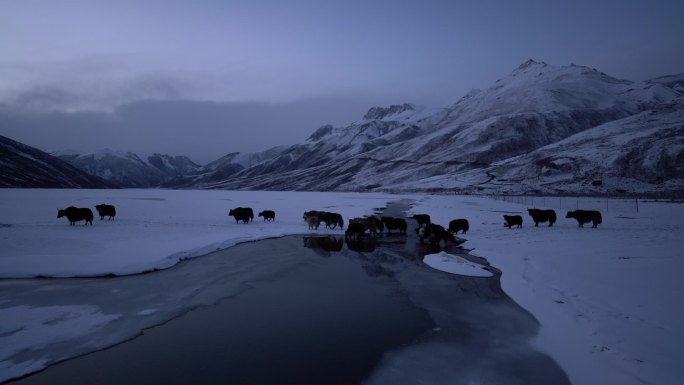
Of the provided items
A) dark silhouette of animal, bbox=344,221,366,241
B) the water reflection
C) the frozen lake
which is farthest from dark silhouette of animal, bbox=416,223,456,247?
the frozen lake

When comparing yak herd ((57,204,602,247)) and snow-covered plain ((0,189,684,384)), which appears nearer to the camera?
snow-covered plain ((0,189,684,384))

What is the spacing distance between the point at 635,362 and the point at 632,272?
6124 mm

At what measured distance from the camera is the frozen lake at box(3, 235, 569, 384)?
6684 mm

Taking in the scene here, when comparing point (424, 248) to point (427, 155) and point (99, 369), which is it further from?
point (427, 155)

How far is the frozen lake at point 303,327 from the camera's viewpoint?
6684 millimetres

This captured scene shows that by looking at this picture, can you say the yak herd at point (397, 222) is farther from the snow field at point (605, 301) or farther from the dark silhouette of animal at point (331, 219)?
the snow field at point (605, 301)

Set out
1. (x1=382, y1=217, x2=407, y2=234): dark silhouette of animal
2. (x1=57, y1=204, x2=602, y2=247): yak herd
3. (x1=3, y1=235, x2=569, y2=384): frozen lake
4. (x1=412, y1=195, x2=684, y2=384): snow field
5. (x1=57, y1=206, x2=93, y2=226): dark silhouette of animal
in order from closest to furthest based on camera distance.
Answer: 1. (x1=412, y1=195, x2=684, y2=384): snow field
2. (x1=3, y1=235, x2=569, y2=384): frozen lake
3. (x1=57, y1=204, x2=602, y2=247): yak herd
4. (x1=57, y1=206, x2=93, y2=226): dark silhouette of animal
5. (x1=382, y1=217, x2=407, y2=234): dark silhouette of animal

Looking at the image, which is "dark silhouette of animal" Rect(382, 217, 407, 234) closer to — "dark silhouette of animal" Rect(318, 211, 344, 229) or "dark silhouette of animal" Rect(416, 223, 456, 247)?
"dark silhouette of animal" Rect(416, 223, 456, 247)

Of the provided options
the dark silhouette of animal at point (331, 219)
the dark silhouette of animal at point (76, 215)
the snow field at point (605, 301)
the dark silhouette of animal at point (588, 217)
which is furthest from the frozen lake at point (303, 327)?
the dark silhouette of animal at point (588, 217)

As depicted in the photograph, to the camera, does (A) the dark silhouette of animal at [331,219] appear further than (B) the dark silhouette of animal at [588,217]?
Yes

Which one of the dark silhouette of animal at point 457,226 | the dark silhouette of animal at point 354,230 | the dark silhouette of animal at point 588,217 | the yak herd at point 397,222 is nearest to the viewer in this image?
the yak herd at point 397,222

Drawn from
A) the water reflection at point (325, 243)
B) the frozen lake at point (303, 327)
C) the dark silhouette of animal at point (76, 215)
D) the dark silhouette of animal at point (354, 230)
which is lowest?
the frozen lake at point (303, 327)

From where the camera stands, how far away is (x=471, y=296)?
37.2 feet

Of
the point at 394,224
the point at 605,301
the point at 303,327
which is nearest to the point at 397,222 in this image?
the point at 394,224
